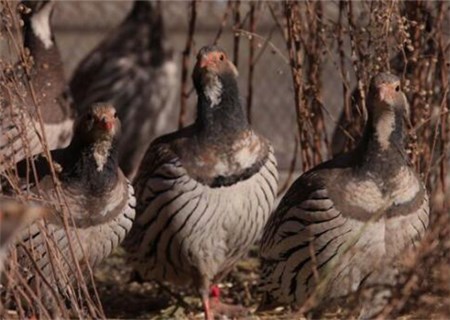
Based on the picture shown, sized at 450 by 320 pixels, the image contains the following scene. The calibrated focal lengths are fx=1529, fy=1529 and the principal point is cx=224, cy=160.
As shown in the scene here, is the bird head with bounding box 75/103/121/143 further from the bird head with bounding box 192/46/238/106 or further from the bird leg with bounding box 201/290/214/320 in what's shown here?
the bird leg with bounding box 201/290/214/320

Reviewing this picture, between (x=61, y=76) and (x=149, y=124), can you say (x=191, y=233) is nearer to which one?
(x=61, y=76)

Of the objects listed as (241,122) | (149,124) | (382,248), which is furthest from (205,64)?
(149,124)

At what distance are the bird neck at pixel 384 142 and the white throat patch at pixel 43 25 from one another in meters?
2.94

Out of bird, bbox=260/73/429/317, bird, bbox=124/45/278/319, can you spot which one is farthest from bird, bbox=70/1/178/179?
bird, bbox=260/73/429/317

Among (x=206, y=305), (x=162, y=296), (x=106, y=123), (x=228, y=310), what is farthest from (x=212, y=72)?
(x=162, y=296)

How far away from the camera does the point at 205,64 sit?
8.08 meters

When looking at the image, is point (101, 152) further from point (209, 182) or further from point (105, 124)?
point (209, 182)

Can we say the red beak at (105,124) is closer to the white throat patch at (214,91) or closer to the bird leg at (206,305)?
the white throat patch at (214,91)

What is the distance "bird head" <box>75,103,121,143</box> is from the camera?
756 centimetres

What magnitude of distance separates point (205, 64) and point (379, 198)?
1354mm

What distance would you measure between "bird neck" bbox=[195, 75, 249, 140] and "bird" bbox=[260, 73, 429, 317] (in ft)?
2.39

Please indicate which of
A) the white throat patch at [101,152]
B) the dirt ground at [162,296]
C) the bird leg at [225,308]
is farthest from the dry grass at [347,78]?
the white throat patch at [101,152]

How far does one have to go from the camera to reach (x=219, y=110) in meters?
8.13

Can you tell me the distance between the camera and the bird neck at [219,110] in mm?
8117
